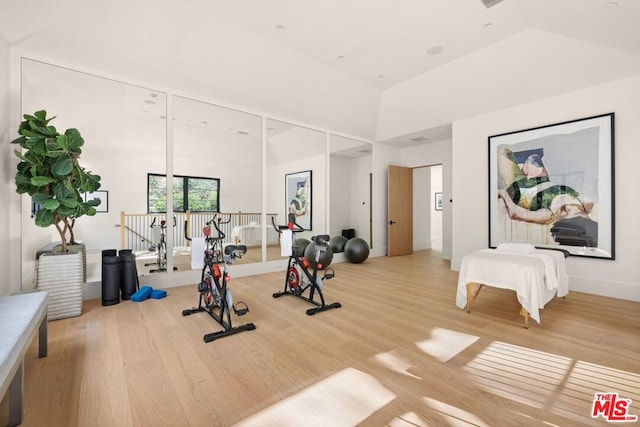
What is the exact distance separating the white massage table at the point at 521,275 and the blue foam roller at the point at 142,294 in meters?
4.16

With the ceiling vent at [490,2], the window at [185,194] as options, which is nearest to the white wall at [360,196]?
the window at [185,194]

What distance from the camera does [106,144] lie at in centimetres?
405

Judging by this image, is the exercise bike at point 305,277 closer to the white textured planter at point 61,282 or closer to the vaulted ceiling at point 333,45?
the white textured planter at point 61,282

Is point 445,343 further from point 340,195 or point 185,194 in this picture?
point 340,195

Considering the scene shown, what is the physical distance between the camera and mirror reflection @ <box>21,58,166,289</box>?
3.48m

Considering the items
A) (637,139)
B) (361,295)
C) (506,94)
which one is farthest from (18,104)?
(637,139)

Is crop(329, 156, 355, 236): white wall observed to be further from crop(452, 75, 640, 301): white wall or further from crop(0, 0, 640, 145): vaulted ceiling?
crop(452, 75, 640, 301): white wall

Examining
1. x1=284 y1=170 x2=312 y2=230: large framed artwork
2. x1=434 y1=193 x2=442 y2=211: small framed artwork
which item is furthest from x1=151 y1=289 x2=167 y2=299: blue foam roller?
x1=434 y1=193 x2=442 y2=211: small framed artwork

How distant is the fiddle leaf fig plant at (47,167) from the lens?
9.65 ft

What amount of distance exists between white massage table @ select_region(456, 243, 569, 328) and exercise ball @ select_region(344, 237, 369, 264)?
291 centimetres

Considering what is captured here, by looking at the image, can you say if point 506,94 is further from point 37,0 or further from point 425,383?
point 37,0

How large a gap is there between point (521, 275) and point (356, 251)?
369 cm

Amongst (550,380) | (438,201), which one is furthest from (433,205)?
(550,380)

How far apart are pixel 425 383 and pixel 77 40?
5.24 m
